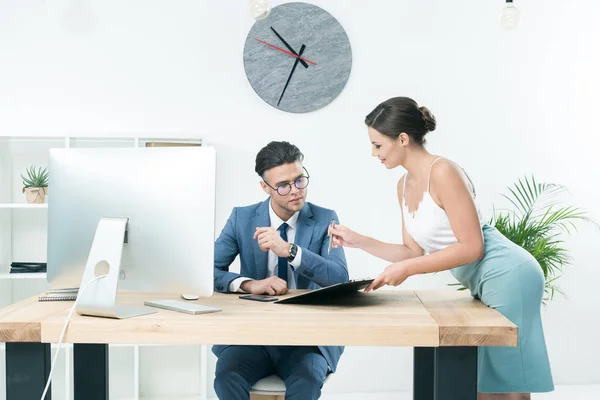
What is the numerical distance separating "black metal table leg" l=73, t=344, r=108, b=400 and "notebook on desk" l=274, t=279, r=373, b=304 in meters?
0.58

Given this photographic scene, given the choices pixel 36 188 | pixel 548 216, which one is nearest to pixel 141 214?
pixel 36 188

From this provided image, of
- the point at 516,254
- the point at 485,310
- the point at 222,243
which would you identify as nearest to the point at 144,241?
the point at 222,243

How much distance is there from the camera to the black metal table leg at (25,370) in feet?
5.65

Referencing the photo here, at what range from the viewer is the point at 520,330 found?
6.82 feet

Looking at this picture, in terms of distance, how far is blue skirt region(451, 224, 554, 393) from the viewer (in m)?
2.06

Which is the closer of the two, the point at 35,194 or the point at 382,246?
the point at 382,246

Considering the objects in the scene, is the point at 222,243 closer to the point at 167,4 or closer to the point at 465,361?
the point at 465,361

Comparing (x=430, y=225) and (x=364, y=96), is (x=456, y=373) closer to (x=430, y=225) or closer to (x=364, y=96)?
(x=430, y=225)

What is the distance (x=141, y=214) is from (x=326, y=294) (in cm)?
60

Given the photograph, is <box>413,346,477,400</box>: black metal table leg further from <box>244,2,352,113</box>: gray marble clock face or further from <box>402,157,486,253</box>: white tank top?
<box>244,2,352,113</box>: gray marble clock face

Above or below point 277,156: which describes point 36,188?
below

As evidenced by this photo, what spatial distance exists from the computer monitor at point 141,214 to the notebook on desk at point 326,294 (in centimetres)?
28

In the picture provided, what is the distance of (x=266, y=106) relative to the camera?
4.04 metres

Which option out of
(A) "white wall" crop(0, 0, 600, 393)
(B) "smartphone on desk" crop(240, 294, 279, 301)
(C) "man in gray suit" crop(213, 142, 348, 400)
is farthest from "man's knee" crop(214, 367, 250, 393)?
(A) "white wall" crop(0, 0, 600, 393)
